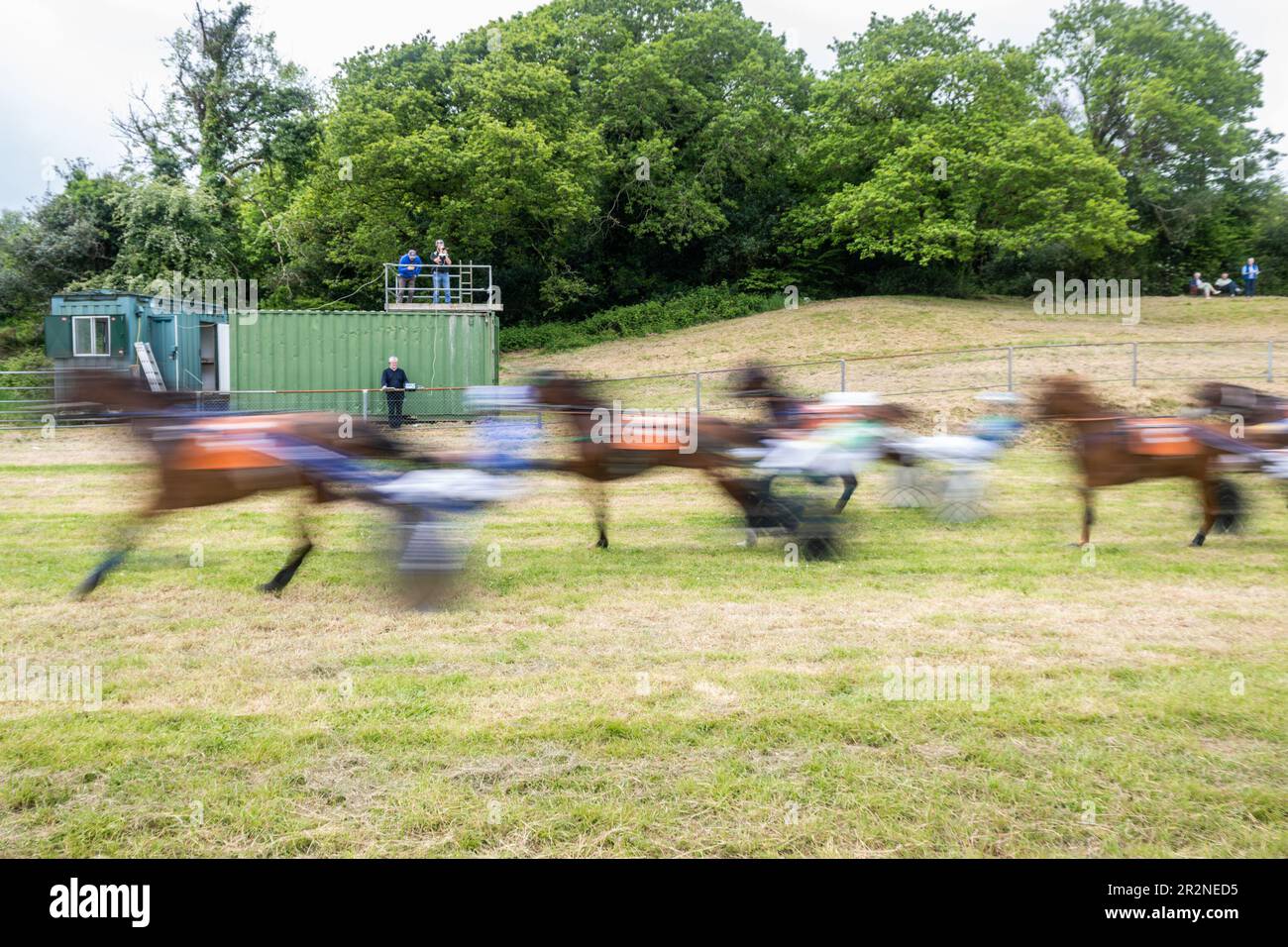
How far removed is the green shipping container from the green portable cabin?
710 mm

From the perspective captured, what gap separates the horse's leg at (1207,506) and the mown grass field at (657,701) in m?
0.27

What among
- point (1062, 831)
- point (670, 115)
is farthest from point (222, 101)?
point (1062, 831)

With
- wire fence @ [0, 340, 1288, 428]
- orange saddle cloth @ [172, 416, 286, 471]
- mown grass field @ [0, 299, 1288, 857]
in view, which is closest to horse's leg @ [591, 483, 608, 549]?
mown grass field @ [0, 299, 1288, 857]

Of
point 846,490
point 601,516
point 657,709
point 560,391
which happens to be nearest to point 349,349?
point 601,516

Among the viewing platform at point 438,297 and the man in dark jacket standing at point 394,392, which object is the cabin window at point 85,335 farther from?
the man in dark jacket standing at point 394,392

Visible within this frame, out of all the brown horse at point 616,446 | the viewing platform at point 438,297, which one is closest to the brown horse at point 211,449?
the brown horse at point 616,446

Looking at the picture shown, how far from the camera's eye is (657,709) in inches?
171

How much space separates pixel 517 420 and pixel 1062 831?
6.84 meters

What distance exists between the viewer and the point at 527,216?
38.6 m

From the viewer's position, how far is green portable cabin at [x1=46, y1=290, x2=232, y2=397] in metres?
22.9

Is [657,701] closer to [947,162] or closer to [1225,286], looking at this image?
[947,162]

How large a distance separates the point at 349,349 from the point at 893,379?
13.6 meters

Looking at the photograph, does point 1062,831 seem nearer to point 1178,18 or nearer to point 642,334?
point 642,334

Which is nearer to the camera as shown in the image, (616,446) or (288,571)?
(288,571)
